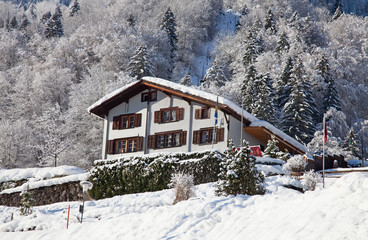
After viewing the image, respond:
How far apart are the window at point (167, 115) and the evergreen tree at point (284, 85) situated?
2324cm

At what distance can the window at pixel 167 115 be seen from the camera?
36.8 m

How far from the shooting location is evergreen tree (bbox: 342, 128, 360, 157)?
2010 inches

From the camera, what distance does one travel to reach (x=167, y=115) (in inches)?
1473

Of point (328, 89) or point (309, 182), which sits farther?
point (328, 89)

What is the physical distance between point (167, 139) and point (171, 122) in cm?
136

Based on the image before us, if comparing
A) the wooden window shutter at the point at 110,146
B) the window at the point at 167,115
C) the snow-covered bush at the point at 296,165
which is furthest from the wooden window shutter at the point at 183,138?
the snow-covered bush at the point at 296,165

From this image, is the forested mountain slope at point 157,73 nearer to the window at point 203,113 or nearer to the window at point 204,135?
the window at point 203,113

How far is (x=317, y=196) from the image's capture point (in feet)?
45.3

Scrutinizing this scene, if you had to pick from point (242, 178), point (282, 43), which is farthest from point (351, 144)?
point (242, 178)

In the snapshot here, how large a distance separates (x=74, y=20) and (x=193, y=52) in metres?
29.0

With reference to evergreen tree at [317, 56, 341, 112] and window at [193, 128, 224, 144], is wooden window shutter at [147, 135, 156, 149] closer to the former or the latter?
window at [193, 128, 224, 144]

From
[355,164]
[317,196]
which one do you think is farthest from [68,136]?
[317,196]

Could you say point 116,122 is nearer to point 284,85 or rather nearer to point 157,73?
point 284,85

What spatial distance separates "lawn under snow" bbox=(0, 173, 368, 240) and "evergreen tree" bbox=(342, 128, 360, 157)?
35.1 meters
